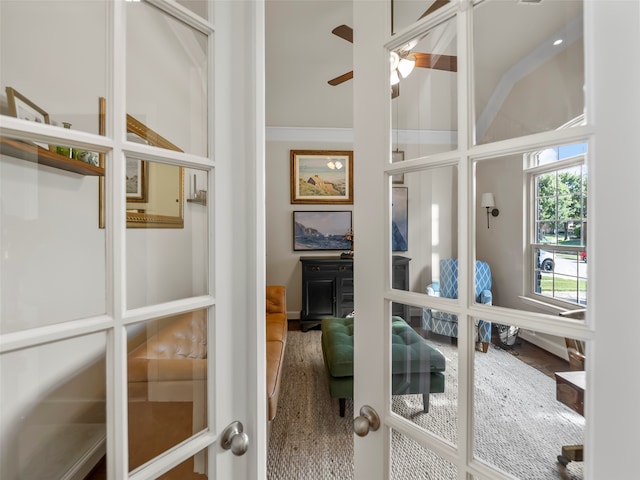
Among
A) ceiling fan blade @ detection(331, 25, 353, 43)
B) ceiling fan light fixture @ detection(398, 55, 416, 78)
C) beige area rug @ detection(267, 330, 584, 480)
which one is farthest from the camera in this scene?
ceiling fan blade @ detection(331, 25, 353, 43)

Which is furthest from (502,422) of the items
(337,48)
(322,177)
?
(322,177)

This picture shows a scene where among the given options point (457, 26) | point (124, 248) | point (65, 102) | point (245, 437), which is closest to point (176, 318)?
point (124, 248)

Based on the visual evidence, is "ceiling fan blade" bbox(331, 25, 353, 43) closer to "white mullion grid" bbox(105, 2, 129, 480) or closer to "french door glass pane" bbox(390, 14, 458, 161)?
"french door glass pane" bbox(390, 14, 458, 161)

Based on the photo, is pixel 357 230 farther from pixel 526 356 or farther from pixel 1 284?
pixel 1 284

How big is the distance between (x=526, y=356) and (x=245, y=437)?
2.17ft

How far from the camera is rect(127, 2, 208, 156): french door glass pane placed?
603mm

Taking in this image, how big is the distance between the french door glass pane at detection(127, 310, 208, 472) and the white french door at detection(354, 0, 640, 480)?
1.40 ft

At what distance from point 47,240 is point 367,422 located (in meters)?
0.83

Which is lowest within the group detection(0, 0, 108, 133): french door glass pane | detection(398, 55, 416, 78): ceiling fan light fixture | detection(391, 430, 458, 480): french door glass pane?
detection(391, 430, 458, 480): french door glass pane

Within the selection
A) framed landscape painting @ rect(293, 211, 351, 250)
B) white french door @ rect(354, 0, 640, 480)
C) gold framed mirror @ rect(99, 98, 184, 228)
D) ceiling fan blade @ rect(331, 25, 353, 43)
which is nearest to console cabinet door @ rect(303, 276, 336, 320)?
framed landscape painting @ rect(293, 211, 351, 250)

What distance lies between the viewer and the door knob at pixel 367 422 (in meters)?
0.79

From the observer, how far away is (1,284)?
1.47ft

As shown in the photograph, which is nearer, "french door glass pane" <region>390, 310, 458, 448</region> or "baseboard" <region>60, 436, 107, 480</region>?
"baseboard" <region>60, 436, 107, 480</region>

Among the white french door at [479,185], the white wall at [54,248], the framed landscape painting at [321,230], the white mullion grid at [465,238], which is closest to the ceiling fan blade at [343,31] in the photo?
the white french door at [479,185]
